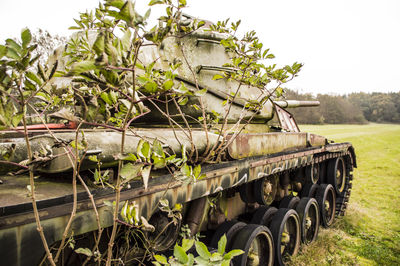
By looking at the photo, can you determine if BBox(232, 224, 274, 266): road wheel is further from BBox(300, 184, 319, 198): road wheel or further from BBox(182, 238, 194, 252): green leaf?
BBox(300, 184, 319, 198): road wheel

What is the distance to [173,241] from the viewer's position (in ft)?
7.84

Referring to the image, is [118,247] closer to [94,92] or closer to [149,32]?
[94,92]

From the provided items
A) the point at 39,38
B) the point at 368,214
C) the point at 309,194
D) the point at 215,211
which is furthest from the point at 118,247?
the point at 39,38

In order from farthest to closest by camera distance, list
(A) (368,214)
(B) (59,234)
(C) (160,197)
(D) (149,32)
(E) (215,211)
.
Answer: (A) (368,214) < (E) (215,211) < (C) (160,197) < (B) (59,234) < (D) (149,32)

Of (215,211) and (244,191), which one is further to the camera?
(244,191)

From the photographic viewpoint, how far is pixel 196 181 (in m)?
1.85

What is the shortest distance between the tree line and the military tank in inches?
1294

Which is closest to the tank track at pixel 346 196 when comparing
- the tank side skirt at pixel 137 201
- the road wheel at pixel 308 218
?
the road wheel at pixel 308 218

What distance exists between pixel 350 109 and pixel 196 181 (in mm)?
60166

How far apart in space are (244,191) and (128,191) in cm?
220

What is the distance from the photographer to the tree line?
132 ft

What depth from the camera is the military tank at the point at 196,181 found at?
134 centimetres

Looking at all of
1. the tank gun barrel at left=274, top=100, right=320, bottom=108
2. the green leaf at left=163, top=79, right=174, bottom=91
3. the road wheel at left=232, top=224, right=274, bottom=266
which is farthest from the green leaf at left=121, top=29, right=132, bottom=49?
the tank gun barrel at left=274, top=100, right=320, bottom=108

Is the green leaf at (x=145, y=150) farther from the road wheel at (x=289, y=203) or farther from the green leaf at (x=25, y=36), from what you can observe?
the road wheel at (x=289, y=203)
